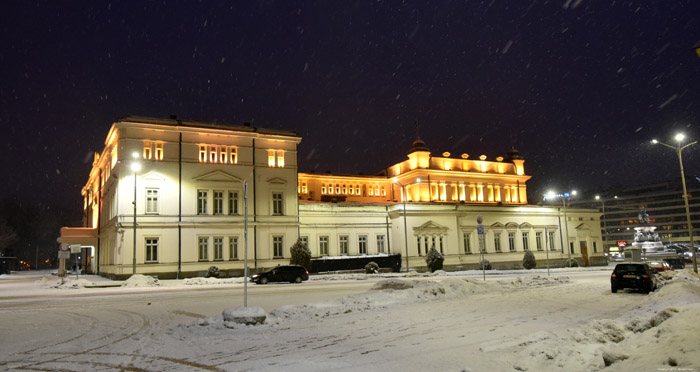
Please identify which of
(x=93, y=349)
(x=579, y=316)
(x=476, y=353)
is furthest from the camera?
(x=579, y=316)

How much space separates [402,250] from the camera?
171 feet

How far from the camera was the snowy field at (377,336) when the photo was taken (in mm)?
8414

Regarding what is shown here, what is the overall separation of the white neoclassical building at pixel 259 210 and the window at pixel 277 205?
0.10 meters

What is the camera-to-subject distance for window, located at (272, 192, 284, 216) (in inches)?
1801

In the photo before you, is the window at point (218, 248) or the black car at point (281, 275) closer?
the black car at point (281, 275)

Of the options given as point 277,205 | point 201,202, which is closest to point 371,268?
point 277,205

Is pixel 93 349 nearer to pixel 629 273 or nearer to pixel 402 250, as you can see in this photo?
pixel 629 273

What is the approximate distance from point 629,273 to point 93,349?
2162 centimetres

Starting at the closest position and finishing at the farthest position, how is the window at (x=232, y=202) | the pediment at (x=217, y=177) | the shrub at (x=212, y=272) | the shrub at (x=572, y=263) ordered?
1. the shrub at (x=212, y=272)
2. the pediment at (x=217, y=177)
3. the window at (x=232, y=202)
4. the shrub at (x=572, y=263)

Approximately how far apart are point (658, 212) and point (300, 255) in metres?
158

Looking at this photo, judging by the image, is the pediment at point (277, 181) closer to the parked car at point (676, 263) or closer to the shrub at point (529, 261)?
the shrub at point (529, 261)

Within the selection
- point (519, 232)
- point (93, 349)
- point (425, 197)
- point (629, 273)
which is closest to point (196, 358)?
point (93, 349)

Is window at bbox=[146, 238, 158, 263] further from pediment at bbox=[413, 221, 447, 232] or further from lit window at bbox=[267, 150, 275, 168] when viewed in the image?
pediment at bbox=[413, 221, 447, 232]

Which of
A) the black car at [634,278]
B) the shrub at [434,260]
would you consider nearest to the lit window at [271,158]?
the shrub at [434,260]
